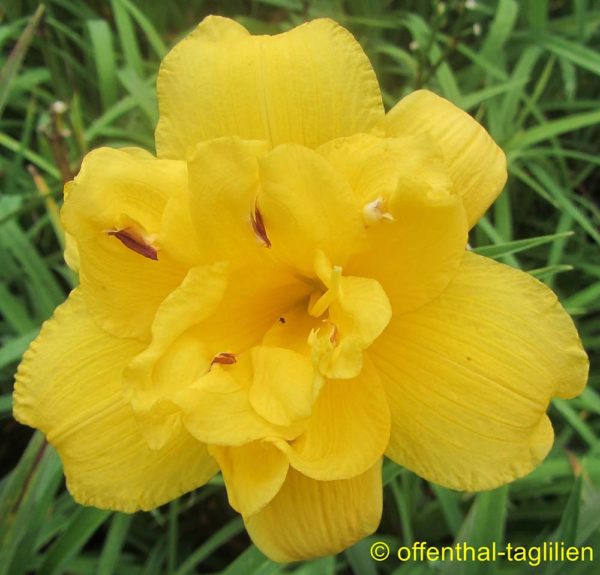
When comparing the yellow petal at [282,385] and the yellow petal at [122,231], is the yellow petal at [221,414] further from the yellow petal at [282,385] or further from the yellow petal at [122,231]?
the yellow petal at [122,231]

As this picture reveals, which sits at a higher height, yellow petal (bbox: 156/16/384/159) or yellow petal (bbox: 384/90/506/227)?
yellow petal (bbox: 156/16/384/159)

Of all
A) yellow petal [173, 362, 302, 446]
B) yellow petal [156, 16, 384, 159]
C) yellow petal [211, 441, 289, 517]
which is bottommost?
yellow petal [211, 441, 289, 517]

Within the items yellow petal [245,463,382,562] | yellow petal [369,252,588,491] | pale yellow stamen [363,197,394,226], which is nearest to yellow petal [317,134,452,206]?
pale yellow stamen [363,197,394,226]

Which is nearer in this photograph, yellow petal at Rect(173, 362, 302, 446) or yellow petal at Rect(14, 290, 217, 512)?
yellow petal at Rect(173, 362, 302, 446)

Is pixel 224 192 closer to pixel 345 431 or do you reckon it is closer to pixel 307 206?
pixel 307 206

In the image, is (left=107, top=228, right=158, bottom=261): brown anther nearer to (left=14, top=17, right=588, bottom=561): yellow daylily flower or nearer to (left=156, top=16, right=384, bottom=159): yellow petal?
(left=14, top=17, right=588, bottom=561): yellow daylily flower

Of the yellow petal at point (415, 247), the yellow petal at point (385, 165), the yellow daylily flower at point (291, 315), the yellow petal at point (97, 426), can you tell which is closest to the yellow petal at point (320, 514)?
the yellow daylily flower at point (291, 315)

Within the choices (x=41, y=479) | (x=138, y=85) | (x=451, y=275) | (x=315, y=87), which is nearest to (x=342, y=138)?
(x=315, y=87)
